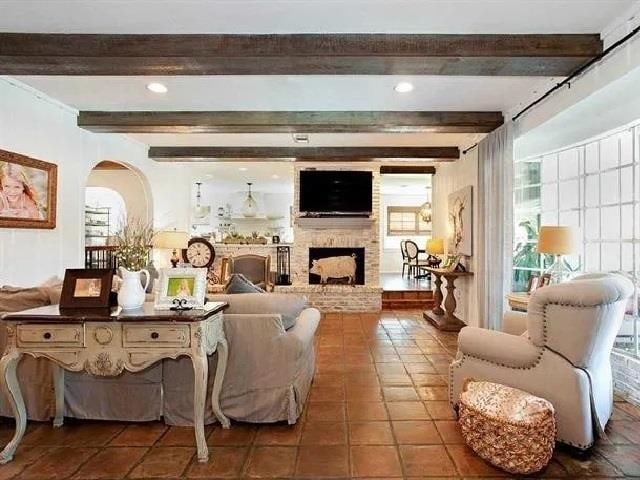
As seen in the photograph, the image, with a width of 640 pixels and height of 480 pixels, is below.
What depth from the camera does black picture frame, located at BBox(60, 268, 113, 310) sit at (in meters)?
2.60

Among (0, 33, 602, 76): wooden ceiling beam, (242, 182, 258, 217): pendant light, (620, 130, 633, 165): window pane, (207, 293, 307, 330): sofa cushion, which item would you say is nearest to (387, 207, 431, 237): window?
(242, 182, 258, 217): pendant light

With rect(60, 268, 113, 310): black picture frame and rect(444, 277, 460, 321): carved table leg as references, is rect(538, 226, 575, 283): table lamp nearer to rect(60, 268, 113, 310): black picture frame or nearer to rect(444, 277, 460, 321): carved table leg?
rect(444, 277, 460, 321): carved table leg

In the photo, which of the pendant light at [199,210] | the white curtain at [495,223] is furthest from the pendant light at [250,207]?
the white curtain at [495,223]

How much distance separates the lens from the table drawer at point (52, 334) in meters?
2.38

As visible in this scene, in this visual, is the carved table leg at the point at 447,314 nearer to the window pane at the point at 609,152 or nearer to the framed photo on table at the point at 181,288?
the window pane at the point at 609,152

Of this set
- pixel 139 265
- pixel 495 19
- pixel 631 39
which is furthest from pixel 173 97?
pixel 631 39

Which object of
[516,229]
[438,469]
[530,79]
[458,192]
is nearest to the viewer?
[438,469]

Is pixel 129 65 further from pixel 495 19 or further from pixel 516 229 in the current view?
pixel 516 229

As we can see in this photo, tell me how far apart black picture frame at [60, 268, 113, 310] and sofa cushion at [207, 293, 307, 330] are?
72 cm

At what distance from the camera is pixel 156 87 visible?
3926 mm

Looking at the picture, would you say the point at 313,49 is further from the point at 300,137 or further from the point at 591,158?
the point at 591,158

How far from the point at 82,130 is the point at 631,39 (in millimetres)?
5316

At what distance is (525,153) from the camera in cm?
484

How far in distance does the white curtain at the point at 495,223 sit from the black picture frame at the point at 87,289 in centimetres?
388
